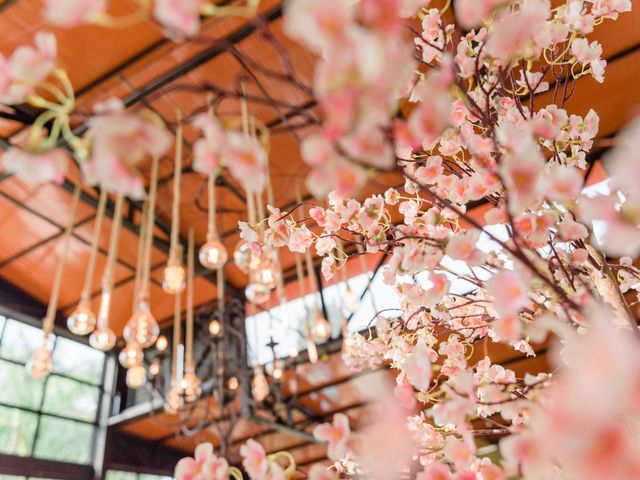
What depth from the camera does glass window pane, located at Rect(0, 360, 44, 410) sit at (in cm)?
638

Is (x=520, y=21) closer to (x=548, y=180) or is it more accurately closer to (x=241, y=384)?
(x=548, y=180)

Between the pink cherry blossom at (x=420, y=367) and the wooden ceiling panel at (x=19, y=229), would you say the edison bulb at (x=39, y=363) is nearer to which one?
the pink cherry blossom at (x=420, y=367)

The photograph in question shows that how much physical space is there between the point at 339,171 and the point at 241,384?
343 cm

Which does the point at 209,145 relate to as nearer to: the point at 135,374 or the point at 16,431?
the point at 135,374

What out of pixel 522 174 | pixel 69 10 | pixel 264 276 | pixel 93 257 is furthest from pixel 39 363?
pixel 522 174

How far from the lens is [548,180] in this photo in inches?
28.9

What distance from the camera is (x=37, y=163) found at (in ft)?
1.81

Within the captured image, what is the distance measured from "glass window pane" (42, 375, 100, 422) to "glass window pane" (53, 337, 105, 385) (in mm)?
122

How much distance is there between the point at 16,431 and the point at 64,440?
72 centimetres

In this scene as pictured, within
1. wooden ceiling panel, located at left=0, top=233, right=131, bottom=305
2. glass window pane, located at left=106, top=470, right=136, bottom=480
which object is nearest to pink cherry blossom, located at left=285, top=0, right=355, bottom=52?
wooden ceiling panel, located at left=0, top=233, right=131, bottom=305

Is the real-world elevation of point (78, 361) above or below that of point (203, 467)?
above

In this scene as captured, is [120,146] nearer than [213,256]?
Yes

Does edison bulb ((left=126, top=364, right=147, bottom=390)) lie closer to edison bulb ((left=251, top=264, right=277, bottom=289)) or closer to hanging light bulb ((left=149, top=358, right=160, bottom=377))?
hanging light bulb ((left=149, top=358, right=160, bottom=377))

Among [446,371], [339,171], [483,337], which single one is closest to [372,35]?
[339,171]
